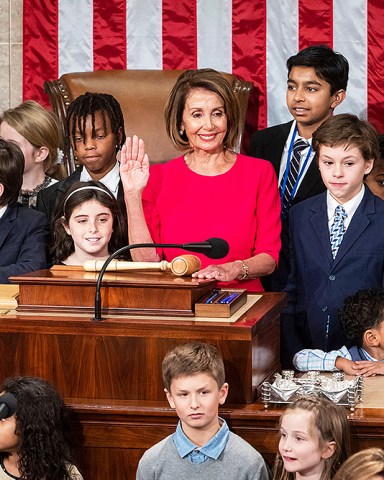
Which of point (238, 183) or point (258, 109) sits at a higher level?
point (258, 109)

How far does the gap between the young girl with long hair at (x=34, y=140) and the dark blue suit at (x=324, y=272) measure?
4.88 feet

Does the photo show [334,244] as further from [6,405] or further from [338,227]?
[6,405]

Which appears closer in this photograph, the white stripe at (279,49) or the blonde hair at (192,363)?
the blonde hair at (192,363)

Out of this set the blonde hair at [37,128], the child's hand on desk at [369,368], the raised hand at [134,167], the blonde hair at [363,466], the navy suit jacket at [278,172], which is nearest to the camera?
the blonde hair at [363,466]

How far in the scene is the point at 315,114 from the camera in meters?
5.53

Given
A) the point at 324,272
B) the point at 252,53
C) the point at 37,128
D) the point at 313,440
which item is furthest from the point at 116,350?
the point at 252,53

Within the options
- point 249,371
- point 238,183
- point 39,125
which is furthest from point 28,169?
point 249,371

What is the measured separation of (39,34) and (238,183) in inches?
103

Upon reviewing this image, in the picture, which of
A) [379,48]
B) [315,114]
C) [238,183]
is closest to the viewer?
[238,183]

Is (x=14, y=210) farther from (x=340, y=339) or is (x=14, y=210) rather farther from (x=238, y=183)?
(x=340, y=339)

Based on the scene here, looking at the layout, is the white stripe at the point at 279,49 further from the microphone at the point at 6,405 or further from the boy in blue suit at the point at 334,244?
the microphone at the point at 6,405

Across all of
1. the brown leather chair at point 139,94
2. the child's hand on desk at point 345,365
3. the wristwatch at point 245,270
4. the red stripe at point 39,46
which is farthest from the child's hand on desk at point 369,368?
the red stripe at point 39,46

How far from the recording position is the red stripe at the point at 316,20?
650 cm

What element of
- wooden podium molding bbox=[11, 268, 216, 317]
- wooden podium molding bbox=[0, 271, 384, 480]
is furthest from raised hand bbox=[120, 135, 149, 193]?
wooden podium molding bbox=[0, 271, 384, 480]
